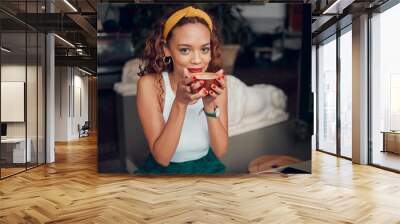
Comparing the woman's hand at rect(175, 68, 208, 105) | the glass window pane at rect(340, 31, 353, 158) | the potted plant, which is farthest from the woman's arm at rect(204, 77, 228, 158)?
the glass window pane at rect(340, 31, 353, 158)

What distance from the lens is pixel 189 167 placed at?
653 centimetres

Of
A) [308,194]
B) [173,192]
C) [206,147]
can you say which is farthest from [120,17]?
[308,194]

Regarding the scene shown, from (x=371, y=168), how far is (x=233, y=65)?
3359mm

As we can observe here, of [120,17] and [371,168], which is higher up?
[120,17]

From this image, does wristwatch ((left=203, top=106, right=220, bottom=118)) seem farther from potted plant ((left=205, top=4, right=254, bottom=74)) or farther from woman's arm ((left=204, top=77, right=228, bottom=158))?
potted plant ((left=205, top=4, right=254, bottom=74))

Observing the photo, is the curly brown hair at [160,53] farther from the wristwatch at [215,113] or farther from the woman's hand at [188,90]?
the wristwatch at [215,113]

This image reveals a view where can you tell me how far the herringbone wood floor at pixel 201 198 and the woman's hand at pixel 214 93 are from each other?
1171mm

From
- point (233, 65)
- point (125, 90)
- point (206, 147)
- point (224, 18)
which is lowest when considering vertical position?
point (206, 147)

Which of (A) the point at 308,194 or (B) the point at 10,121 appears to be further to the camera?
(B) the point at 10,121

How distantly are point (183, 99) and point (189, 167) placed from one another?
111 cm

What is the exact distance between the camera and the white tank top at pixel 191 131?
6.39m

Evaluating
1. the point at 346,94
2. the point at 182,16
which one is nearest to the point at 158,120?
the point at 182,16

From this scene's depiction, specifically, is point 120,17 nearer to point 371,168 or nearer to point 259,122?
point 259,122

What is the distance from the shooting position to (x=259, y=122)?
21.6 feet
